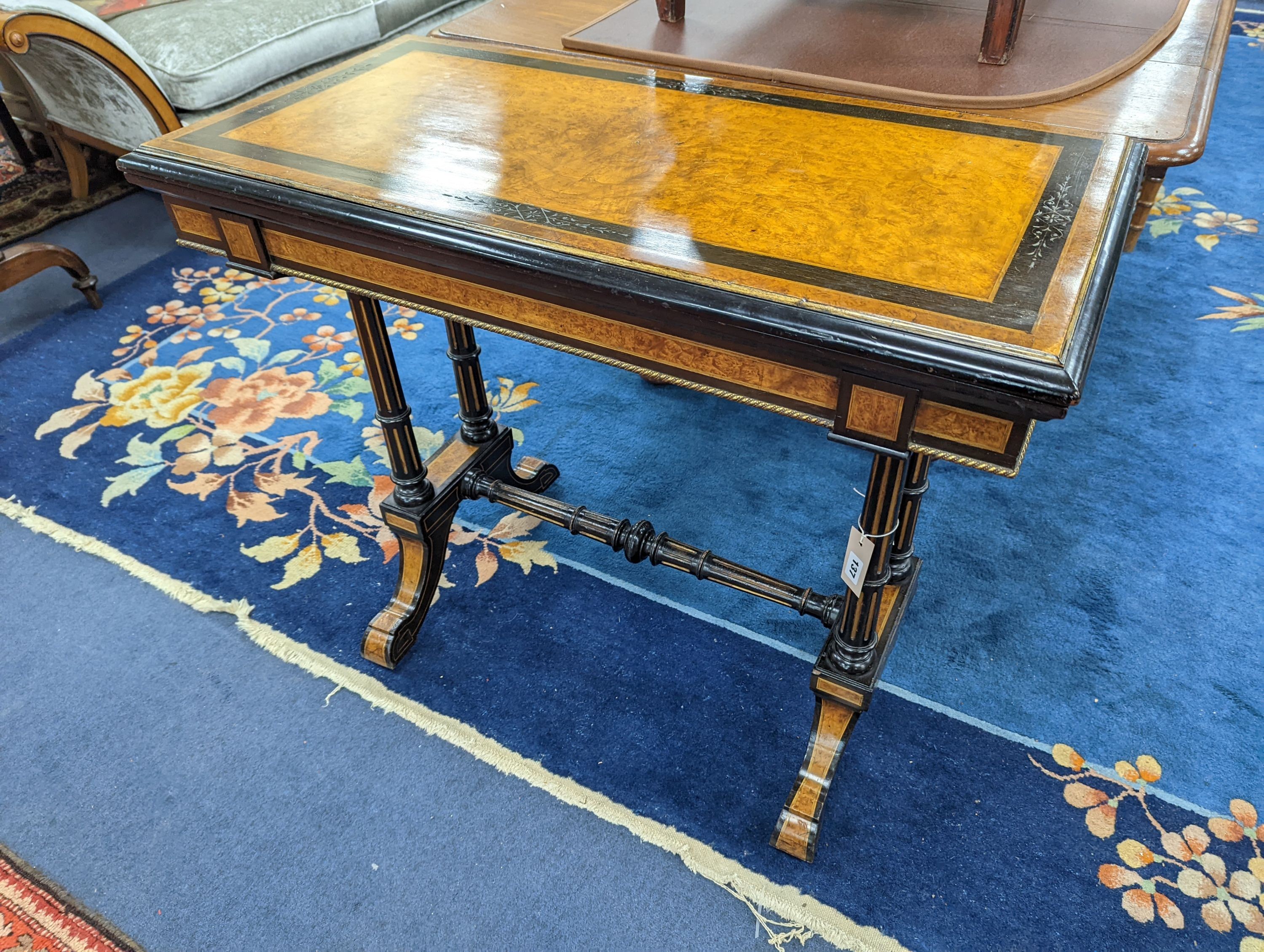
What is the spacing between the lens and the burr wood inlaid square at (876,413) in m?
0.77

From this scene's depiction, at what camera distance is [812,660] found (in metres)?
1.40

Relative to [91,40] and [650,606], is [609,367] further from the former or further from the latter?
[91,40]

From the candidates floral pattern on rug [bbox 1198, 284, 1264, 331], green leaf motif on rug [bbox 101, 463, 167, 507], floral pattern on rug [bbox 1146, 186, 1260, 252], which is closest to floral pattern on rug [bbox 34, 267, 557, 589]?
green leaf motif on rug [bbox 101, 463, 167, 507]

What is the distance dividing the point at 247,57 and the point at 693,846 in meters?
A: 2.41

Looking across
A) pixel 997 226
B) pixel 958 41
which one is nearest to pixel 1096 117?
pixel 958 41

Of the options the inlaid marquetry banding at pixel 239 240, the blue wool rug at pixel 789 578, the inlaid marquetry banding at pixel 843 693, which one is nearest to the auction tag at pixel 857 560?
the inlaid marquetry banding at pixel 843 693

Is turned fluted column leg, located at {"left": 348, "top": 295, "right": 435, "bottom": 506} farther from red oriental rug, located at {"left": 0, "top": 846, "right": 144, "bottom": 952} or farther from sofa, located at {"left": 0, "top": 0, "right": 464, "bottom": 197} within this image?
sofa, located at {"left": 0, "top": 0, "right": 464, "bottom": 197}

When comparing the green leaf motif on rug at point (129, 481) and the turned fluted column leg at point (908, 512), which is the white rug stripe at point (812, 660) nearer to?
the turned fluted column leg at point (908, 512)

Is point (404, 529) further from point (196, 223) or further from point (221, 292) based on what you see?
point (221, 292)

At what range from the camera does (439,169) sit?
1.01 m

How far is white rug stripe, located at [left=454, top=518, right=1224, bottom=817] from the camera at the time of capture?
1196mm

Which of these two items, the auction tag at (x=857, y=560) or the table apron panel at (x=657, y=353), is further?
the auction tag at (x=857, y=560)

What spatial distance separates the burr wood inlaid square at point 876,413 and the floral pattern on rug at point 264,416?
34.7 inches

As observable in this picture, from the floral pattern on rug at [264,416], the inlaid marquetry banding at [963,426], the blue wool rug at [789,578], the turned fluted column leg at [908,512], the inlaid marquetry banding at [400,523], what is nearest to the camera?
the inlaid marquetry banding at [963,426]
